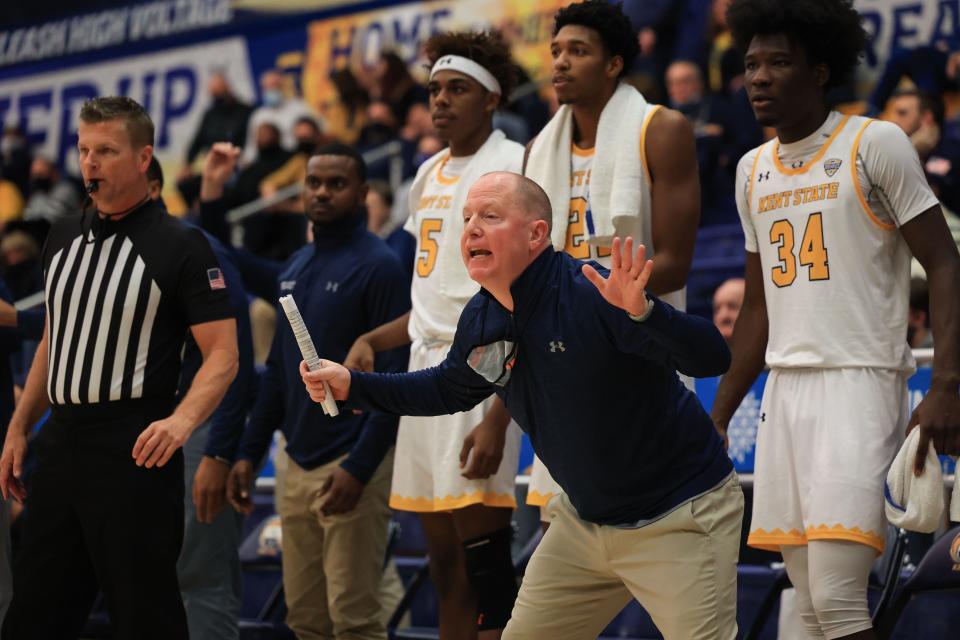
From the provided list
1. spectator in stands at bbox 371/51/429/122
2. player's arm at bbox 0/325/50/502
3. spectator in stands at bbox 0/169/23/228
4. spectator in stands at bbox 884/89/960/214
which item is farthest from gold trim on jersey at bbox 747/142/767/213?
spectator in stands at bbox 0/169/23/228

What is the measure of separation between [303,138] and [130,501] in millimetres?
9266

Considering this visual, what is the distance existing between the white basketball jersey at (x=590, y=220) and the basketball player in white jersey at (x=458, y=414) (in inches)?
15.9

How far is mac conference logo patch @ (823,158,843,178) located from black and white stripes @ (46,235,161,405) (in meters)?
2.19

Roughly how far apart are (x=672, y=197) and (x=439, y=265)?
99 centimetres

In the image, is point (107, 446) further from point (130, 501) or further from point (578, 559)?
point (578, 559)

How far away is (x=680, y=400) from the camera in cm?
368

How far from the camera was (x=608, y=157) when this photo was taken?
444cm

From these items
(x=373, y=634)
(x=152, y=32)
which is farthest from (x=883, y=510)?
(x=152, y=32)

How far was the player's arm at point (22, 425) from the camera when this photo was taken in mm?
4520

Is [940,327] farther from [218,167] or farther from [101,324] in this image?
[218,167]

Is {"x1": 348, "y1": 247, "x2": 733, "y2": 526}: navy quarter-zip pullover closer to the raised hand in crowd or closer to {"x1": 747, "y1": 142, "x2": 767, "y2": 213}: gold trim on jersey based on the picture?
{"x1": 747, "y1": 142, "x2": 767, "y2": 213}: gold trim on jersey

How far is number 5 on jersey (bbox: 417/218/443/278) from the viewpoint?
4977mm

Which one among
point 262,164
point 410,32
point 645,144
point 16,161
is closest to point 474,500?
point 645,144

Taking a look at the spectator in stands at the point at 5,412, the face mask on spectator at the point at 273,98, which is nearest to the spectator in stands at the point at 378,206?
the spectator in stands at the point at 5,412
